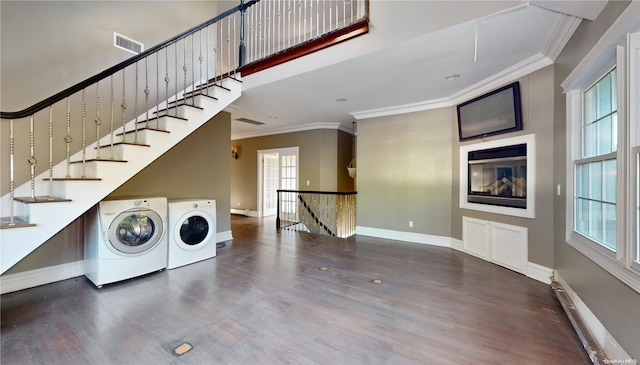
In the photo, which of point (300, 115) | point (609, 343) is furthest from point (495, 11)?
point (300, 115)

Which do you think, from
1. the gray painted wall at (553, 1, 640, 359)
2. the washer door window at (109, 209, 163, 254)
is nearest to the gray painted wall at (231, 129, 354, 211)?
the washer door window at (109, 209, 163, 254)

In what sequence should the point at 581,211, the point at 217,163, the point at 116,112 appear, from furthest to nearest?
1. the point at 217,163
2. the point at 116,112
3. the point at 581,211

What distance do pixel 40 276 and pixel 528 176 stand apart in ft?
18.7

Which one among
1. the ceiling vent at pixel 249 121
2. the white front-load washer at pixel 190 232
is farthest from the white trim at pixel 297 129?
the white front-load washer at pixel 190 232

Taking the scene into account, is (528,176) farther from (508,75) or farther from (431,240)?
(431,240)

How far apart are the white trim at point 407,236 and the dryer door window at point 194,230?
2987 millimetres

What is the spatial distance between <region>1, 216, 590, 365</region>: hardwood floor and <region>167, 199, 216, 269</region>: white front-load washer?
0.20 metres

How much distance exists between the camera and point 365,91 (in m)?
3.80

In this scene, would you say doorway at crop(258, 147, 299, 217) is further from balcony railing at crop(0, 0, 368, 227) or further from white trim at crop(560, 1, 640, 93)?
white trim at crop(560, 1, 640, 93)

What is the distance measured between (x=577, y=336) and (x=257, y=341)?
2.38 metres

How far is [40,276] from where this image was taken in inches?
107

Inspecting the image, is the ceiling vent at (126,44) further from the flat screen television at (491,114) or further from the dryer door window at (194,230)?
the flat screen television at (491,114)

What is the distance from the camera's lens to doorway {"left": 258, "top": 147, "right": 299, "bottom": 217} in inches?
277

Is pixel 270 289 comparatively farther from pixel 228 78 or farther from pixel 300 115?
pixel 300 115
